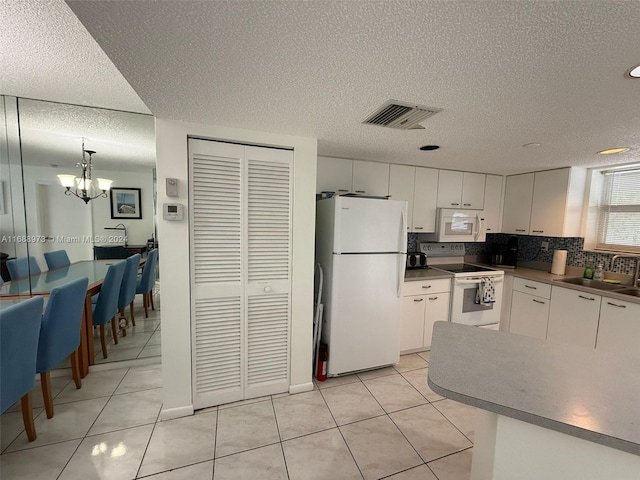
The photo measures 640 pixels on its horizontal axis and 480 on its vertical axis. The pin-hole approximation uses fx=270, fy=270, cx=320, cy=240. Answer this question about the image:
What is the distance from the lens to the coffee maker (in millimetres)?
3709

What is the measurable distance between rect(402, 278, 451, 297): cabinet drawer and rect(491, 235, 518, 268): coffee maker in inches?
47.9

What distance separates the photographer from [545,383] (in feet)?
3.47

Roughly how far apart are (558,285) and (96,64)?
4.34 metres

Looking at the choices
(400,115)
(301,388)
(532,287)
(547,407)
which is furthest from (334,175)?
(532,287)

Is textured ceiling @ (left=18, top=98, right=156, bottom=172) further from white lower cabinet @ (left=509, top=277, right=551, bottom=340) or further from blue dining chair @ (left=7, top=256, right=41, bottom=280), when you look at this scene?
white lower cabinet @ (left=509, top=277, right=551, bottom=340)

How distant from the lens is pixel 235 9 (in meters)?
0.85

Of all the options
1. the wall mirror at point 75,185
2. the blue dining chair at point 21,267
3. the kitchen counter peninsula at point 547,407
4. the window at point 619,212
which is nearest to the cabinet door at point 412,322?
the kitchen counter peninsula at point 547,407

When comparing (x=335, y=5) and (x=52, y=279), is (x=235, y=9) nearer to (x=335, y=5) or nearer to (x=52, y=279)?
(x=335, y=5)

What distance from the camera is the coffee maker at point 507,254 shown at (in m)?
3.71

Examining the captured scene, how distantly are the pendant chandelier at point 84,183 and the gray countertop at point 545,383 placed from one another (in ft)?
11.1

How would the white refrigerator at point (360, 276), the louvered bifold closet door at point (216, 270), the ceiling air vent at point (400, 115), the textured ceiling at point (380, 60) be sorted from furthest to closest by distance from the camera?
1. the white refrigerator at point (360, 276)
2. the louvered bifold closet door at point (216, 270)
3. the ceiling air vent at point (400, 115)
4. the textured ceiling at point (380, 60)

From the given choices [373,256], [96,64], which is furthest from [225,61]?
[373,256]

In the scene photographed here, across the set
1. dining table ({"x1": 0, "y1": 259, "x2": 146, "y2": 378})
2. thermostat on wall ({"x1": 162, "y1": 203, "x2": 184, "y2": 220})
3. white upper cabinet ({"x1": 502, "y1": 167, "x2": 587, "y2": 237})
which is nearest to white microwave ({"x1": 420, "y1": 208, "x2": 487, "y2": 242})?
white upper cabinet ({"x1": 502, "y1": 167, "x2": 587, "y2": 237})

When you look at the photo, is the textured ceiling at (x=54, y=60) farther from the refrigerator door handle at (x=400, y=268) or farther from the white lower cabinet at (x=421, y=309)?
the white lower cabinet at (x=421, y=309)
